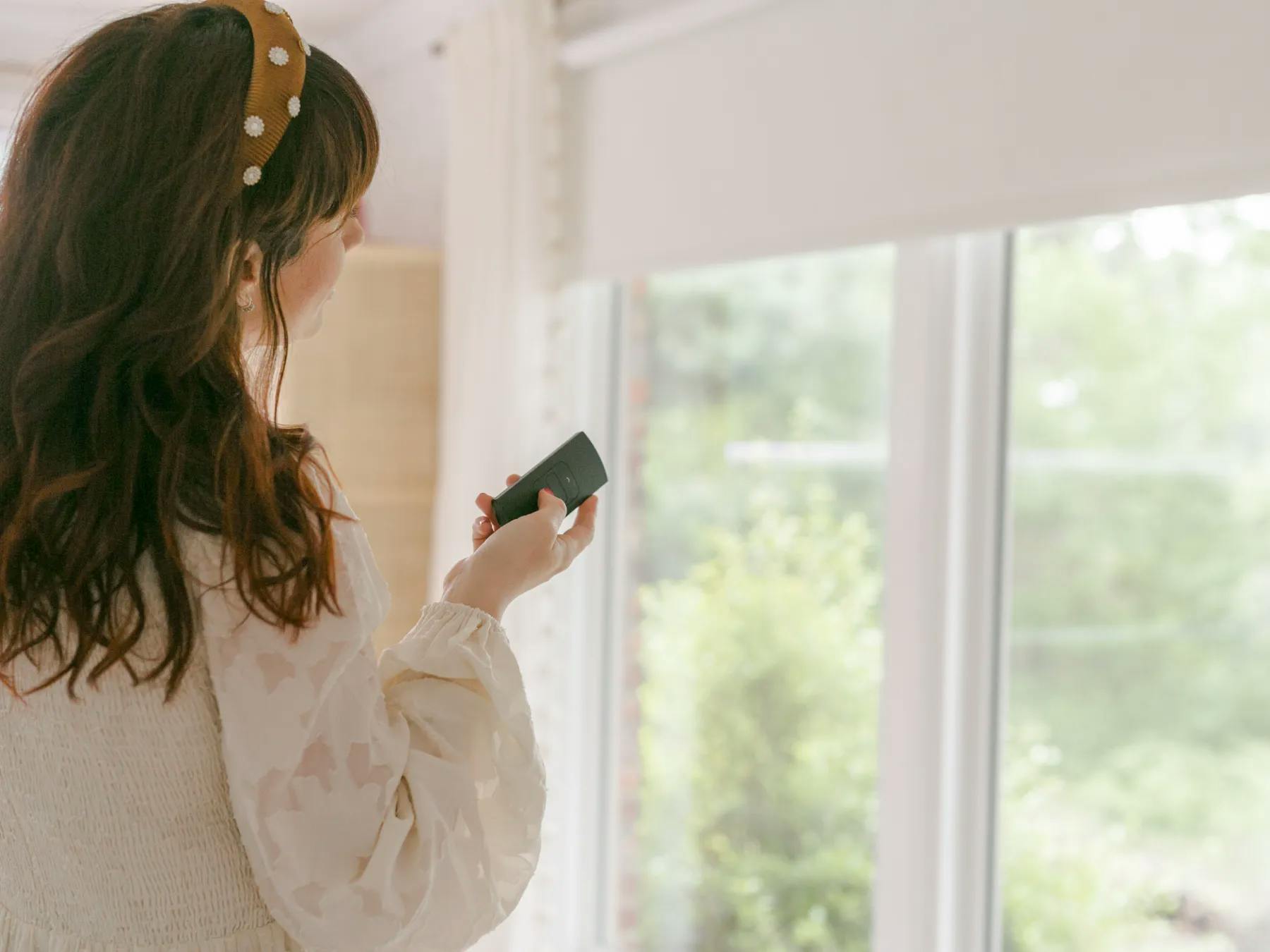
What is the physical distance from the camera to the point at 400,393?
292 cm

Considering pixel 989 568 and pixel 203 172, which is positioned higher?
pixel 203 172

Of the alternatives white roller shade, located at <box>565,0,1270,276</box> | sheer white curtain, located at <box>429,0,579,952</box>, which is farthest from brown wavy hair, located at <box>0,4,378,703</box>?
sheer white curtain, located at <box>429,0,579,952</box>

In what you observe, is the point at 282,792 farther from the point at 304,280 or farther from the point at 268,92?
the point at 268,92

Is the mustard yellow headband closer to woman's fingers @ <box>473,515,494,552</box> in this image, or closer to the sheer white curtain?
woman's fingers @ <box>473,515,494,552</box>

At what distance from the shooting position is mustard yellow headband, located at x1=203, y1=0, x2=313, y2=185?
0.86 meters

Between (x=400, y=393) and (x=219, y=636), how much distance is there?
6.96ft

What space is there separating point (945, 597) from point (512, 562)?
3.22 feet

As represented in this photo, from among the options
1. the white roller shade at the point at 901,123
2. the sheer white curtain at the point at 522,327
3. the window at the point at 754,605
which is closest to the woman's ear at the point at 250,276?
the white roller shade at the point at 901,123

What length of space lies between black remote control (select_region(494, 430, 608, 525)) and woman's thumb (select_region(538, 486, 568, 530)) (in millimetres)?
15

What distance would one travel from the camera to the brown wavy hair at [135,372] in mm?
835

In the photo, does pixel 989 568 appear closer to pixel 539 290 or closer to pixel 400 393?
pixel 539 290

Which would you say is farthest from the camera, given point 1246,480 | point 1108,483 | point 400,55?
point 400,55

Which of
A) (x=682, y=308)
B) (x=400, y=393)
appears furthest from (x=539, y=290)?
(x=400, y=393)

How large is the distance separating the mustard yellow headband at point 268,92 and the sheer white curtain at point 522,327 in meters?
1.65
